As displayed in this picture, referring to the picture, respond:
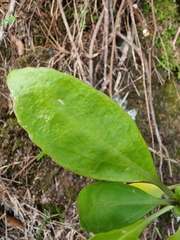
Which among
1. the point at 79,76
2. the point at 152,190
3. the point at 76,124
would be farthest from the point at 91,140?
the point at 79,76

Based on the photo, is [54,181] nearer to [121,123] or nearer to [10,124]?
[10,124]

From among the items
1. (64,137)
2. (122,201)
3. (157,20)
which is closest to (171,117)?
(157,20)

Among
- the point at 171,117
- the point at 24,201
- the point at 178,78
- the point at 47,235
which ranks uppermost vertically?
the point at 178,78

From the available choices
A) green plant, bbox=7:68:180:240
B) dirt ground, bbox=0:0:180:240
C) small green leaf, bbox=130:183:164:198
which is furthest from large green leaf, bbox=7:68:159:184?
dirt ground, bbox=0:0:180:240

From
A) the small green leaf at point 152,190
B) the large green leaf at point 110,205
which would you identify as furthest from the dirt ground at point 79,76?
the large green leaf at point 110,205

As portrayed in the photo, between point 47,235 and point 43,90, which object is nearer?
point 43,90

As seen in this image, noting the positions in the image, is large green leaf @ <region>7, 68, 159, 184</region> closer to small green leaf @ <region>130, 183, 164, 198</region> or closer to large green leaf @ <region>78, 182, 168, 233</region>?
large green leaf @ <region>78, 182, 168, 233</region>

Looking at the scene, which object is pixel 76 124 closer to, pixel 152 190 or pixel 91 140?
pixel 91 140
